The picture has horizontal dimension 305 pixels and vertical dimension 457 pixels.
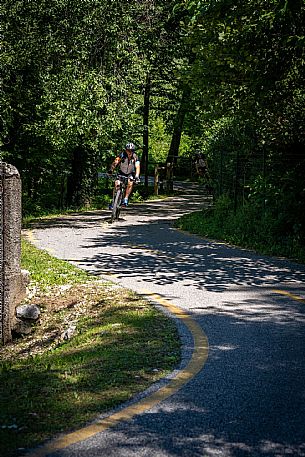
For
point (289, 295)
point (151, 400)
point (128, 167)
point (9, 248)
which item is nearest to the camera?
point (151, 400)

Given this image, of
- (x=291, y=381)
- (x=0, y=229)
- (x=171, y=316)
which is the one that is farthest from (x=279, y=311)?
(x=0, y=229)

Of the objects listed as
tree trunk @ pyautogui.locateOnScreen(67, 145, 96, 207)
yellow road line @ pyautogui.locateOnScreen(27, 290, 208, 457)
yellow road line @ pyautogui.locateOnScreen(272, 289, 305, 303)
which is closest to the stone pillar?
yellow road line @ pyautogui.locateOnScreen(27, 290, 208, 457)

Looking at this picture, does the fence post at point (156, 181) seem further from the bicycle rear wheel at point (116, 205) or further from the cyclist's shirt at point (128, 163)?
the cyclist's shirt at point (128, 163)

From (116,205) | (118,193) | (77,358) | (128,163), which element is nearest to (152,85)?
(116,205)

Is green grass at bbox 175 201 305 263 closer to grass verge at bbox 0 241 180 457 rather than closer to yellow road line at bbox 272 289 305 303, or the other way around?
yellow road line at bbox 272 289 305 303

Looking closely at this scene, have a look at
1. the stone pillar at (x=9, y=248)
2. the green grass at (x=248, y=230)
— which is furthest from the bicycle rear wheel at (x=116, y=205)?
the stone pillar at (x=9, y=248)

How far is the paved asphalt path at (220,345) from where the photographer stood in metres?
4.52

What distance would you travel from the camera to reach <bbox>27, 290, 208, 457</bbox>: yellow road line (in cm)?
441

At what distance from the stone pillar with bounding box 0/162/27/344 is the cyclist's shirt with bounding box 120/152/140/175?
10178mm

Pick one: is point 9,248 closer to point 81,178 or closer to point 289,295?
point 289,295

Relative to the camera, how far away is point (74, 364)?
254 inches

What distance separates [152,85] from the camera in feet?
109

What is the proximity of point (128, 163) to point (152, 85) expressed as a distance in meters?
14.3

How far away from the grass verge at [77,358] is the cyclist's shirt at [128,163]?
8.77 metres
